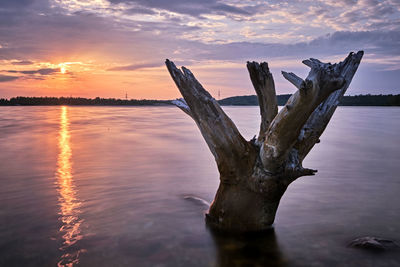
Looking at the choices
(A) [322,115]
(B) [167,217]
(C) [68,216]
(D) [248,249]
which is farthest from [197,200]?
(A) [322,115]

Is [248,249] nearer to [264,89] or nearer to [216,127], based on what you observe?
[216,127]

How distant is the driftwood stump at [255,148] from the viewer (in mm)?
4031

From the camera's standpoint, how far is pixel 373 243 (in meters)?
4.29

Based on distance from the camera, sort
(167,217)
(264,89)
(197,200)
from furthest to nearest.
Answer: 1. (197,200)
2. (167,217)
3. (264,89)

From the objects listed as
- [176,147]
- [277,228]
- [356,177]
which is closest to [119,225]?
[277,228]

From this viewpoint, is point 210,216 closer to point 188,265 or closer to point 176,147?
point 188,265

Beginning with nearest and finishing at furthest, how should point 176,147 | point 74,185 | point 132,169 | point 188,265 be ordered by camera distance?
1. point 188,265
2. point 74,185
3. point 132,169
4. point 176,147

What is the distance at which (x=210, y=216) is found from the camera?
4.98 m

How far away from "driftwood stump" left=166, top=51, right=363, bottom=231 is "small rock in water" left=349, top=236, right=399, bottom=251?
105cm

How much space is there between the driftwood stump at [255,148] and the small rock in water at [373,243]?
3.44ft

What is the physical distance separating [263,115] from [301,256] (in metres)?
1.85

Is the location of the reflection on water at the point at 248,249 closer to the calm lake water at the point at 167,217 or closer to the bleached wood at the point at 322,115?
the calm lake water at the point at 167,217

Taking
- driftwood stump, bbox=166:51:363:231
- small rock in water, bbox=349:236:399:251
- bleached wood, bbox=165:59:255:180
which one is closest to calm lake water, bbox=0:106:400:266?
small rock in water, bbox=349:236:399:251

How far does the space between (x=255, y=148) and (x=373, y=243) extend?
1813 mm
